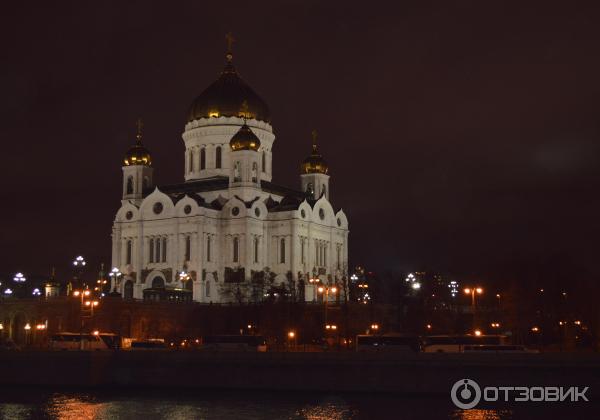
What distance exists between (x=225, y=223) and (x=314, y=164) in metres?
17.5

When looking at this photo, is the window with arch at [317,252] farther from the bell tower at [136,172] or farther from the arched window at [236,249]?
the bell tower at [136,172]

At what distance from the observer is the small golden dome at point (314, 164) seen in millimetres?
113125

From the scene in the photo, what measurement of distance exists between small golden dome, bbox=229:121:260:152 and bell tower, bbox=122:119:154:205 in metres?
11.1

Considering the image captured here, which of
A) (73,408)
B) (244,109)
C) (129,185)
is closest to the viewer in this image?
(73,408)

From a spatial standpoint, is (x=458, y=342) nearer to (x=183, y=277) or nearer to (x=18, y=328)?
(x=183, y=277)

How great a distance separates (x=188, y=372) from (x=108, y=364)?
17.7ft

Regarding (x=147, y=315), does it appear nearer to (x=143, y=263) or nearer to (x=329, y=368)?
(x=143, y=263)

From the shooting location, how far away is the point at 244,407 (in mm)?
53688

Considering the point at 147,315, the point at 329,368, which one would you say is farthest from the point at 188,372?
the point at 147,315

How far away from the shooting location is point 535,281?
82.9 meters

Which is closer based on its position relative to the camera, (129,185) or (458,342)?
(458,342)

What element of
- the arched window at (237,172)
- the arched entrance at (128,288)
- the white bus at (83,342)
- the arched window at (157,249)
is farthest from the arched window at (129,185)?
the white bus at (83,342)

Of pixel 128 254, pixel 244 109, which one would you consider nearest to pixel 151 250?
pixel 128 254

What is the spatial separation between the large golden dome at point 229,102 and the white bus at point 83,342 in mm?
37891
